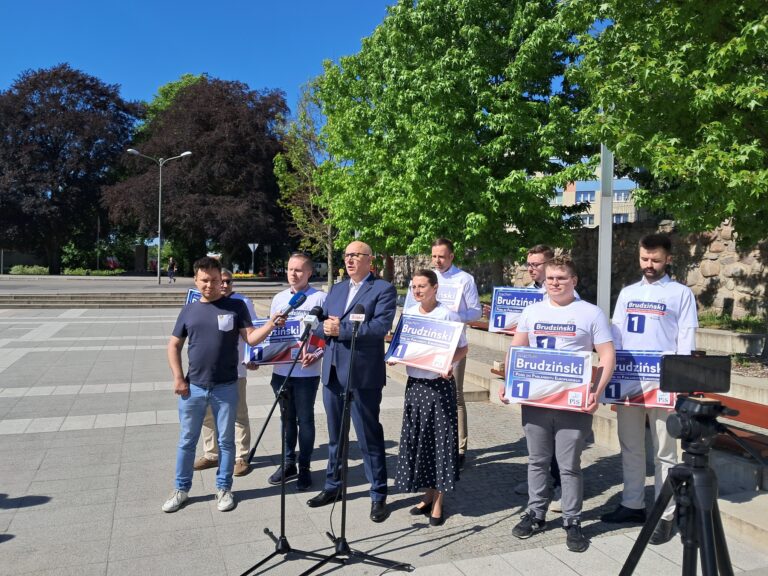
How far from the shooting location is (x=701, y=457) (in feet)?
8.41

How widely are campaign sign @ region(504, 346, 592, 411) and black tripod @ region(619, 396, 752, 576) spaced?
4.20 feet

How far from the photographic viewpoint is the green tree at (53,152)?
47844 millimetres

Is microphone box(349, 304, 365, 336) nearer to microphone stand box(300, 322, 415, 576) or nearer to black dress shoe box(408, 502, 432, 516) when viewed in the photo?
microphone stand box(300, 322, 415, 576)

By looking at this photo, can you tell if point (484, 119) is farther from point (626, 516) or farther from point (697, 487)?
point (697, 487)

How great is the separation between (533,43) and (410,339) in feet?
39.0

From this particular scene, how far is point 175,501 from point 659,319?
147 inches

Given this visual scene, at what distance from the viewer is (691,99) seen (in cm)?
795

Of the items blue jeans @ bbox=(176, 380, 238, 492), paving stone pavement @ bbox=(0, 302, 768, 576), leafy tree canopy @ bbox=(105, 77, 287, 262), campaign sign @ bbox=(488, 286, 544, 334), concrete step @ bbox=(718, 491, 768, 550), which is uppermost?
leafy tree canopy @ bbox=(105, 77, 287, 262)

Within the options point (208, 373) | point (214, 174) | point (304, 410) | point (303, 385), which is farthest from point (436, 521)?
point (214, 174)

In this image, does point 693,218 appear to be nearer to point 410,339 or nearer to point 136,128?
point 410,339

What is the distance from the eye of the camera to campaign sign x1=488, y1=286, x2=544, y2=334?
6945 millimetres

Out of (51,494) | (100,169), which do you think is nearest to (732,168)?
(51,494)

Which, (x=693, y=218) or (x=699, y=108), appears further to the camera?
(x=693, y=218)

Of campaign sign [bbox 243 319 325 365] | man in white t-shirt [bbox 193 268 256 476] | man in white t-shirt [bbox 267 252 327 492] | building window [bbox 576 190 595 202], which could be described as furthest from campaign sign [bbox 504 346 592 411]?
building window [bbox 576 190 595 202]
